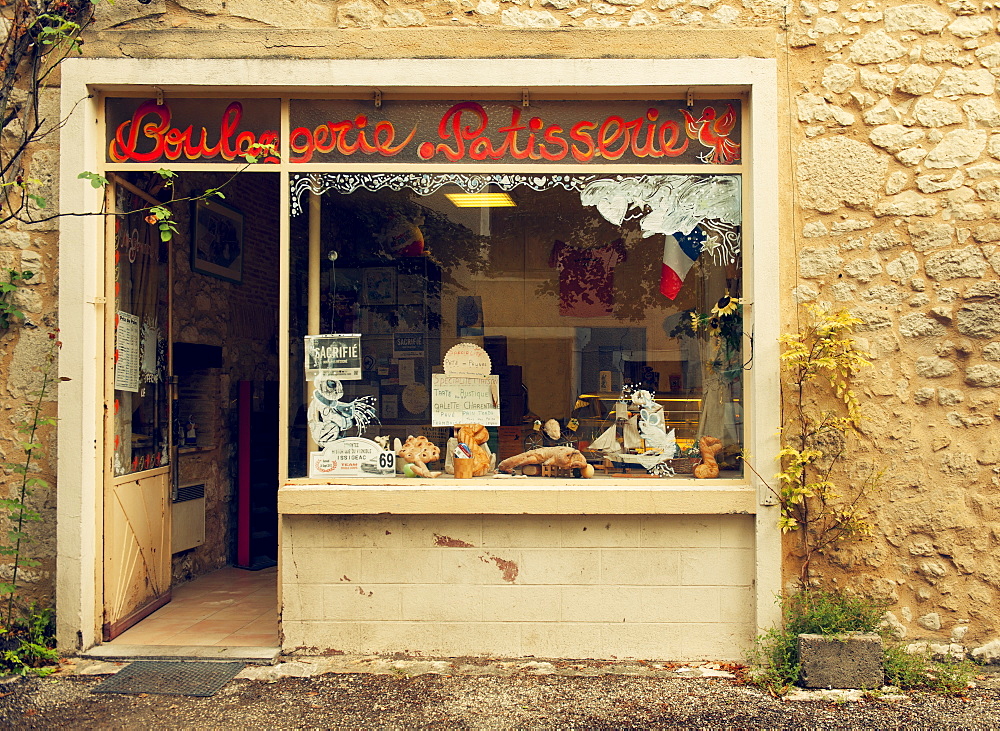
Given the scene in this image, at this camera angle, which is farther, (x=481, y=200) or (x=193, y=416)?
(x=193, y=416)

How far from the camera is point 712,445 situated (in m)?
4.86

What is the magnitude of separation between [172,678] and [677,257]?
391cm

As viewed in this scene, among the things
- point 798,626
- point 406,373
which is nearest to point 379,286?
point 406,373

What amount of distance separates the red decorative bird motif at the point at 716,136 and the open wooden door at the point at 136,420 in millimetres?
3492

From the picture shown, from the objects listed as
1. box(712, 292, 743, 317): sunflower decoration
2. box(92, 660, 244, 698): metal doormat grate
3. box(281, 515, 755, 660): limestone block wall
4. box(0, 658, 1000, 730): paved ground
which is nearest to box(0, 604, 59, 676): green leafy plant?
box(0, 658, 1000, 730): paved ground

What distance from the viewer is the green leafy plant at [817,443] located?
14.8 feet

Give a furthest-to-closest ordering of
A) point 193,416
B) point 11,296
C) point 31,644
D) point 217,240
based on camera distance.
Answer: point 217,240 < point 193,416 < point 11,296 < point 31,644

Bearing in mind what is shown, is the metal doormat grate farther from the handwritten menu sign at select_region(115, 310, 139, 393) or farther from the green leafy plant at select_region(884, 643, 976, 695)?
the green leafy plant at select_region(884, 643, 976, 695)

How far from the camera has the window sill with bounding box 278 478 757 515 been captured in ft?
15.2

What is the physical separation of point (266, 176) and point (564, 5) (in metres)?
3.63

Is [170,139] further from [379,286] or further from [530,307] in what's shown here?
[530,307]

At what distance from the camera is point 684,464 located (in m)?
4.88

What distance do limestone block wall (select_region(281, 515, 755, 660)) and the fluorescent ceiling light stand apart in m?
1.98

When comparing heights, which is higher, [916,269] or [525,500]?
[916,269]
